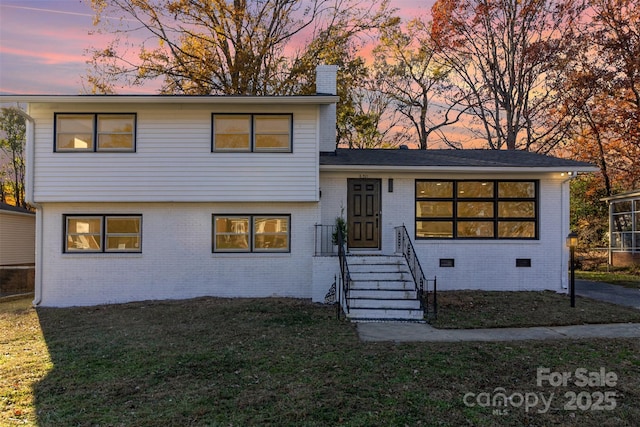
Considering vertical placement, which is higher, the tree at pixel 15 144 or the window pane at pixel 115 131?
the tree at pixel 15 144

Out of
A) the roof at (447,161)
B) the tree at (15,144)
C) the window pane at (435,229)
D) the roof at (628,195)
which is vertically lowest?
the window pane at (435,229)

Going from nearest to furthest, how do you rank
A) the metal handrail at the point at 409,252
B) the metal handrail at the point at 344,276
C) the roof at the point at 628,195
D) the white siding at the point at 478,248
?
1. the metal handrail at the point at 344,276
2. the metal handrail at the point at 409,252
3. the white siding at the point at 478,248
4. the roof at the point at 628,195

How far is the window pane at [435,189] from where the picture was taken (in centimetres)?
1202

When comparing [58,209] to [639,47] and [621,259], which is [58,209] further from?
[639,47]

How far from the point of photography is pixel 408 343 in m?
6.82

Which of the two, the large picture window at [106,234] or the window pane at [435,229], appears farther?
the window pane at [435,229]

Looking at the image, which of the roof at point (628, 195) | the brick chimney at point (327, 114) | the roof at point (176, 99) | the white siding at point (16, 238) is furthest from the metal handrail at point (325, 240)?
the roof at point (628, 195)

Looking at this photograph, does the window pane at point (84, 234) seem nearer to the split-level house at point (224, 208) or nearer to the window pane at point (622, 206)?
the split-level house at point (224, 208)

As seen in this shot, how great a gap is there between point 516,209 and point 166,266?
935cm

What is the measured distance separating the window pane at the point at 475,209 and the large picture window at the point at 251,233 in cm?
470

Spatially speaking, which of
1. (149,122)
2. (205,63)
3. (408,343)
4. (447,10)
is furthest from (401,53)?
(408,343)

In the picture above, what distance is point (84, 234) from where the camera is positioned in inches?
443

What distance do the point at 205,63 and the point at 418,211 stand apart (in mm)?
13852

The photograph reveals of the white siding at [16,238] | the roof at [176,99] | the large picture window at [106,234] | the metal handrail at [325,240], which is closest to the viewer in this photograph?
the roof at [176,99]
